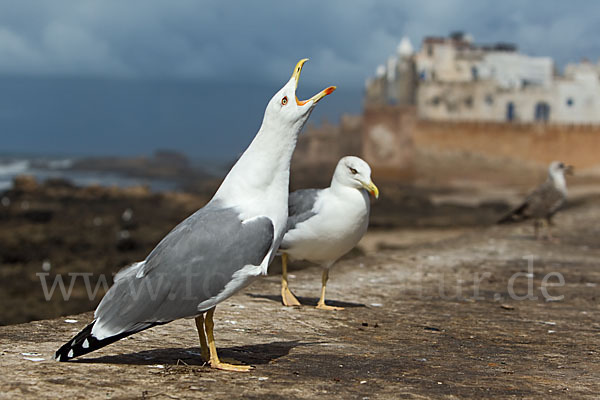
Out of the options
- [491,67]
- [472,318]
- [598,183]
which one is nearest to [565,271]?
[472,318]

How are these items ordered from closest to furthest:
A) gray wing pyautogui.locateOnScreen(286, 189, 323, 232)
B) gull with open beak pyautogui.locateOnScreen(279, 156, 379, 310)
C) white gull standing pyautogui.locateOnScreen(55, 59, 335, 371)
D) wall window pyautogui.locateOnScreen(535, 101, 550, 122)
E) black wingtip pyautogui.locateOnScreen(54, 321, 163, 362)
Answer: black wingtip pyautogui.locateOnScreen(54, 321, 163, 362) < white gull standing pyautogui.locateOnScreen(55, 59, 335, 371) < gull with open beak pyautogui.locateOnScreen(279, 156, 379, 310) < gray wing pyautogui.locateOnScreen(286, 189, 323, 232) < wall window pyautogui.locateOnScreen(535, 101, 550, 122)

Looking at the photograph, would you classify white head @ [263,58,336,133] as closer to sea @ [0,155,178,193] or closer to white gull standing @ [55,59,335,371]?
white gull standing @ [55,59,335,371]

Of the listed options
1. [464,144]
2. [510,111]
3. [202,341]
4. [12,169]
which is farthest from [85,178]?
[202,341]

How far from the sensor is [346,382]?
3697mm

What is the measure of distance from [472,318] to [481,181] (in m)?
34.8

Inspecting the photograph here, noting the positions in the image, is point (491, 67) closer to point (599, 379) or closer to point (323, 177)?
point (323, 177)

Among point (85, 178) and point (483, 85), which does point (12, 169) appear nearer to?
point (85, 178)

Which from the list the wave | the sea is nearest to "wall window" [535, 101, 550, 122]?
the sea

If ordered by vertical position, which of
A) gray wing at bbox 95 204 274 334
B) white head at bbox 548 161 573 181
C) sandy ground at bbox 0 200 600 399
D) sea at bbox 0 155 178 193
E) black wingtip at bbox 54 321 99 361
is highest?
sea at bbox 0 155 178 193

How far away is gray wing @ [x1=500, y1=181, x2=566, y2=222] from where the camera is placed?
36.7 ft

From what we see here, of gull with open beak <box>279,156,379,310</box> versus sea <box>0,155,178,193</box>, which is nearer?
gull with open beak <box>279,156,379,310</box>

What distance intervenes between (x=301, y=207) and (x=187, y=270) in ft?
7.28

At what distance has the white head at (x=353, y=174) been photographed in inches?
223

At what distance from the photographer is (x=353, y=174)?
18.8 feet
